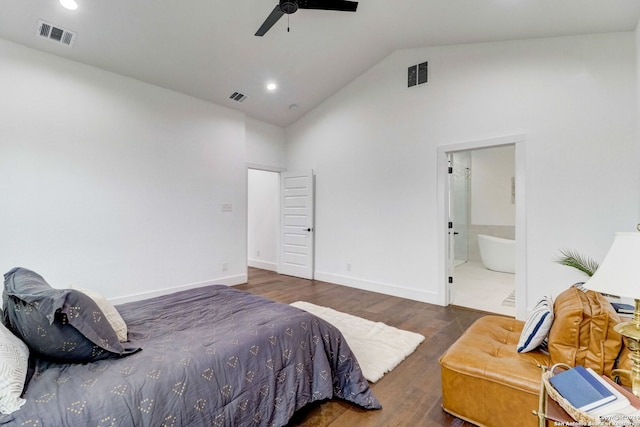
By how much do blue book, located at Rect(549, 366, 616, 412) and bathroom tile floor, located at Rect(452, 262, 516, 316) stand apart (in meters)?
2.99

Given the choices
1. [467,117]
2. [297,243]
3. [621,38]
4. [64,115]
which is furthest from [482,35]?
[64,115]

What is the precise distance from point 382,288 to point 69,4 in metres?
4.92

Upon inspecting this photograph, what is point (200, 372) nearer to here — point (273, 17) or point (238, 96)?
point (273, 17)

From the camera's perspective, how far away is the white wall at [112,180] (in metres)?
3.26

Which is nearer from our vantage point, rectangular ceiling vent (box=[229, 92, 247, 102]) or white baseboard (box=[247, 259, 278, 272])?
rectangular ceiling vent (box=[229, 92, 247, 102])

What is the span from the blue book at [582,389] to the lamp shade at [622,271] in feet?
1.14

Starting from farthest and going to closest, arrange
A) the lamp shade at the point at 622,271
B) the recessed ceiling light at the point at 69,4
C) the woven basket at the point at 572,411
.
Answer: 1. the recessed ceiling light at the point at 69,4
2. the lamp shade at the point at 622,271
3. the woven basket at the point at 572,411

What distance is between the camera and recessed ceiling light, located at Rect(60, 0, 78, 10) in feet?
9.14

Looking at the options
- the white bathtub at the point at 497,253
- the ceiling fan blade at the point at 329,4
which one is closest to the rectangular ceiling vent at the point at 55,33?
the ceiling fan blade at the point at 329,4

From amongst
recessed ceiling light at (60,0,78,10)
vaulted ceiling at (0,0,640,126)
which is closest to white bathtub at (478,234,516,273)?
vaulted ceiling at (0,0,640,126)

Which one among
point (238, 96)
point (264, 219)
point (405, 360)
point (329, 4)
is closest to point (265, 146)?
point (238, 96)

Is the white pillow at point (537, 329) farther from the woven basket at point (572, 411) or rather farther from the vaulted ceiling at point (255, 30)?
the vaulted ceiling at point (255, 30)

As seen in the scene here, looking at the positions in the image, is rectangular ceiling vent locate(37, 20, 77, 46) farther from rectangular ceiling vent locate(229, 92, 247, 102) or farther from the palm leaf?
the palm leaf

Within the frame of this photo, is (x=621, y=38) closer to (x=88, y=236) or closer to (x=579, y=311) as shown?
(x=579, y=311)
